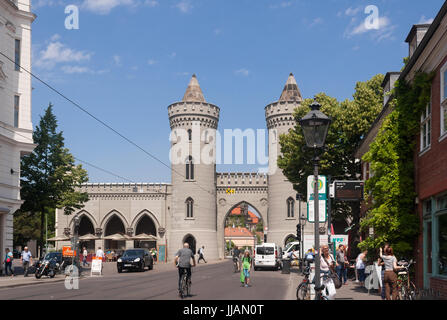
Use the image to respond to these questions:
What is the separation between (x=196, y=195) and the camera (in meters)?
65.9

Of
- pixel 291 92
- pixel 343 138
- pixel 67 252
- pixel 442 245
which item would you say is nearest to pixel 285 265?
pixel 343 138

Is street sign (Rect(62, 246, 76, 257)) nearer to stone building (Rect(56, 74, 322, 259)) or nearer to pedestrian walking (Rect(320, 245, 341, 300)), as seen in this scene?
pedestrian walking (Rect(320, 245, 341, 300))

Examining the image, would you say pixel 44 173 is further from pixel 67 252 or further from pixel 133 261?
pixel 133 261

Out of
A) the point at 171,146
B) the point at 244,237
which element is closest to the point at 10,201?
the point at 171,146

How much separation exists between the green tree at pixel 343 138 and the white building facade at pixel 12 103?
1632 centimetres

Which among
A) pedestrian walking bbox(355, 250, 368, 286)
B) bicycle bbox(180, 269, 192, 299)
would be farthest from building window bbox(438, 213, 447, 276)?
bicycle bbox(180, 269, 192, 299)

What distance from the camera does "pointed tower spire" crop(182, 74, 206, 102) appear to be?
68812 mm

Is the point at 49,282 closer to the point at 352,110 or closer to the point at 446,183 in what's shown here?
the point at 446,183

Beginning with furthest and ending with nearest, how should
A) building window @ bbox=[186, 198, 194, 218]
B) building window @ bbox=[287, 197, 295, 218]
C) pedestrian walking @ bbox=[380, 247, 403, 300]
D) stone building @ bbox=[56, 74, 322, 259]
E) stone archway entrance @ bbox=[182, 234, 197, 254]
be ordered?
building window @ bbox=[186, 198, 194, 218] < stone archway entrance @ bbox=[182, 234, 197, 254] < stone building @ bbox=[56, 74, 322, 259] < building window @ bbox=[287, 197, 295, 218] < pedestrian walking @ bbox=[380, 247, 403, 300]

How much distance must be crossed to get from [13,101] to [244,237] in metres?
84.5

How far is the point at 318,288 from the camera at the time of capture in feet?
34.6

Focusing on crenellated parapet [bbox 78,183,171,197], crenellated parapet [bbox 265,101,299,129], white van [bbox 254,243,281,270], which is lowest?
white van [bbox 254,243,281,270]

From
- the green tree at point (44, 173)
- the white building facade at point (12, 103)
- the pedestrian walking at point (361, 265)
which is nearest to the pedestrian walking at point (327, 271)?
the pedestrian walking at point (361, 265)

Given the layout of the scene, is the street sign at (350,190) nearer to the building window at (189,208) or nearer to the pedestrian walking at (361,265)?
the pedestrian walking at (361,265)
